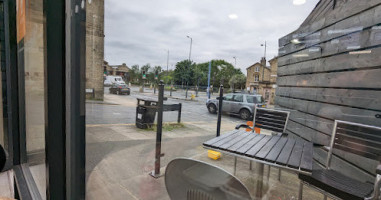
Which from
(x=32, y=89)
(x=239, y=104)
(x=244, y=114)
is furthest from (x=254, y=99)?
(x=32, y=89)

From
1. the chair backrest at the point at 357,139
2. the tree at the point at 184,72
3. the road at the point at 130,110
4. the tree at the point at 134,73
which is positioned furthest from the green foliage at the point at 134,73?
the chair backrest at the point at 357,139

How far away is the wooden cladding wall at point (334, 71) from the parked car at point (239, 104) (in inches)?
8.8

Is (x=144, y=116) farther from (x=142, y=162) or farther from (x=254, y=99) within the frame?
(x=254, y=99)

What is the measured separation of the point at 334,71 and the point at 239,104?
796 mm

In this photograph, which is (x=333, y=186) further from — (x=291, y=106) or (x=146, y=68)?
(x=146, y=68)

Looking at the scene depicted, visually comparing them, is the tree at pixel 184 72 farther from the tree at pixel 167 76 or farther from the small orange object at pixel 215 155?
the small orange object at pixel 215 155

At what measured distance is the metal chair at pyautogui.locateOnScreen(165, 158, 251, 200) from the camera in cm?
46

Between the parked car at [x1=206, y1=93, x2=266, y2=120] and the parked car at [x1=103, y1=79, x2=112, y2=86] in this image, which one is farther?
the parked car at [x1=206, y1=93, x2=266, y2=120]

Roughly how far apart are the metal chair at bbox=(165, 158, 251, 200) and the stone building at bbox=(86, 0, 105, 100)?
0.65 meters

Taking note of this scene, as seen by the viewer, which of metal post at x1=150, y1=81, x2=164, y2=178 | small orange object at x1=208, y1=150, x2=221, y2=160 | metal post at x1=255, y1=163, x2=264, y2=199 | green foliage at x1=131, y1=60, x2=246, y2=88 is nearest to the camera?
green foliage at x1=131, y1=60, x2=246, y2=88

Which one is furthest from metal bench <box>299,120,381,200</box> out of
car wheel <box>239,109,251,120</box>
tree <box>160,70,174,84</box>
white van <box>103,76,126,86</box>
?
white van <box>103,76,126,86</box>

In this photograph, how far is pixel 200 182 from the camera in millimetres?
515

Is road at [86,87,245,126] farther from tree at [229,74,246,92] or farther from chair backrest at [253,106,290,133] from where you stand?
tree at [229,74,246,92]

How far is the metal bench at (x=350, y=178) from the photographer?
1.11 metres
